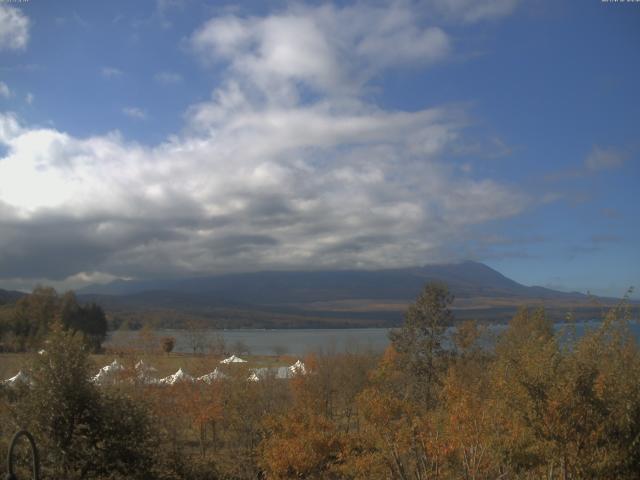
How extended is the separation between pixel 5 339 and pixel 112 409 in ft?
158

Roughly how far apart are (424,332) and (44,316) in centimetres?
4760

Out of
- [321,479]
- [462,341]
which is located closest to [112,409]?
[321,479]

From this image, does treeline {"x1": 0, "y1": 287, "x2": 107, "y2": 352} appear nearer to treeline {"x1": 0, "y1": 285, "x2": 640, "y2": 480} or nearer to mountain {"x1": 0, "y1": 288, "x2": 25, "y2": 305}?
mountain {"x1": 0, "y1": 288, "x2": 25, "y2": 305}

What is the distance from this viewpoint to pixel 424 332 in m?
37.5

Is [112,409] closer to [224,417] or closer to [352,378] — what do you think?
[224,417]

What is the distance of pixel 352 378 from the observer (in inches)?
1505

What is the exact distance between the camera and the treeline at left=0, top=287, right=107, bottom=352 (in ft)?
201

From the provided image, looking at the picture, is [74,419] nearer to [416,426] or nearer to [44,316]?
[416,426]

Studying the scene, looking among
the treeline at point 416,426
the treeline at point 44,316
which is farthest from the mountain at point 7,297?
the treeline at point 416,426

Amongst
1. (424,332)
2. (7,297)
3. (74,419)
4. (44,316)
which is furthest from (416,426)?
(7,297)

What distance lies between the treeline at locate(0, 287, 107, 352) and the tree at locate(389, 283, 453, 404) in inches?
1217

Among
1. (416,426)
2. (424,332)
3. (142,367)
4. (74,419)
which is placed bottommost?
(142,367)

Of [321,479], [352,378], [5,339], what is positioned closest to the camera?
[321,479]

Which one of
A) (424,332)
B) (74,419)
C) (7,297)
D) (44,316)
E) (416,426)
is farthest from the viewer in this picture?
(7,297)
